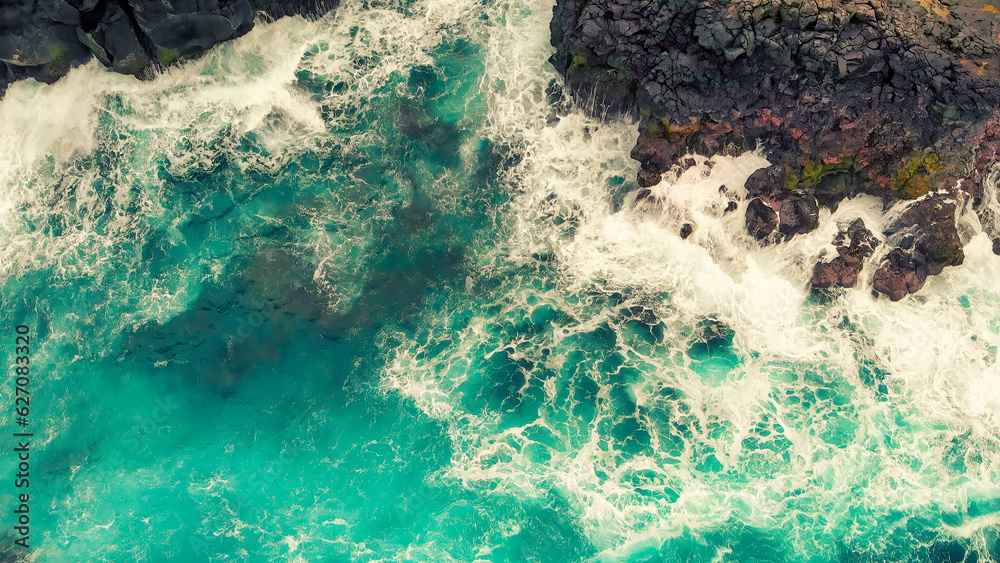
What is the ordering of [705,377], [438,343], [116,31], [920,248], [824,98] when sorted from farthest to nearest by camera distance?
1. [116,31]
2. [438,343]
3. [705,377]
4. [920,248]
5. [824,98]

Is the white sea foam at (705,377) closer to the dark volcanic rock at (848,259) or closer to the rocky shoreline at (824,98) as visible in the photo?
the dark volcanic rock at (848,259)

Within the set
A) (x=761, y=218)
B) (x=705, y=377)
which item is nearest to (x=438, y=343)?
(x=705, y=377)

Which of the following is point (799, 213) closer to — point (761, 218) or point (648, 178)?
point (761, 218)

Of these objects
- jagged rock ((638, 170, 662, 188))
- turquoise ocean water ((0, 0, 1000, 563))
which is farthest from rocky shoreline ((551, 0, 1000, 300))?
turquoise ocean water ((0, 0, 1000, 563))

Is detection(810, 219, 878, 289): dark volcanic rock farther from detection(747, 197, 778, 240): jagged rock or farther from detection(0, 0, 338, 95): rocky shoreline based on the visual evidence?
detection(0, 0, 338, 95): rocky shoreline

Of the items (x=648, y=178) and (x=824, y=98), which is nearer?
(x=824, y=98)

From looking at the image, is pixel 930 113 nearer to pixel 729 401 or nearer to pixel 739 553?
pixel 729 401

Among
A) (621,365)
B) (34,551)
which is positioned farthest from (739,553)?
(34,551)

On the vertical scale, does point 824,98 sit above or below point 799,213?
above
